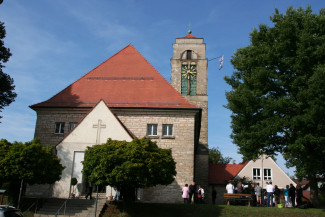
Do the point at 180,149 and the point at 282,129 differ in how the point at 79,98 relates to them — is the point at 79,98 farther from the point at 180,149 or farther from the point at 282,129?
the point at 282,129

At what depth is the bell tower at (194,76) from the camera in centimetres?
3884

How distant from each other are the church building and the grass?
4.71m

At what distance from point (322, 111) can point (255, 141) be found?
400cm

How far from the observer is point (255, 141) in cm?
1848

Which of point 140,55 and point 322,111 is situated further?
point 140,55

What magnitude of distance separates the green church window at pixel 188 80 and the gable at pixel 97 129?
900 inches

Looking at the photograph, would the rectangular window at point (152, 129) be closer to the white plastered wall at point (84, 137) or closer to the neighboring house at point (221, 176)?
the white plastered wall at point (84, 137)

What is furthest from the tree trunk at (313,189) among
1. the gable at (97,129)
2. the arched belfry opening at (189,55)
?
the arched belfry opening at (189,55)

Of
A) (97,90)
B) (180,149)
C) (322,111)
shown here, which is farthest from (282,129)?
(97,90)

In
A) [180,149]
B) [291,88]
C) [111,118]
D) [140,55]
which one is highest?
[140,55]

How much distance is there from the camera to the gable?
19.8 meters

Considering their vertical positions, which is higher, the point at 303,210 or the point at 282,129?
the point at 282,129

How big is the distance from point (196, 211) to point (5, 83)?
49.3ft

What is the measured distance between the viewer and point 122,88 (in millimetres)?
24344
